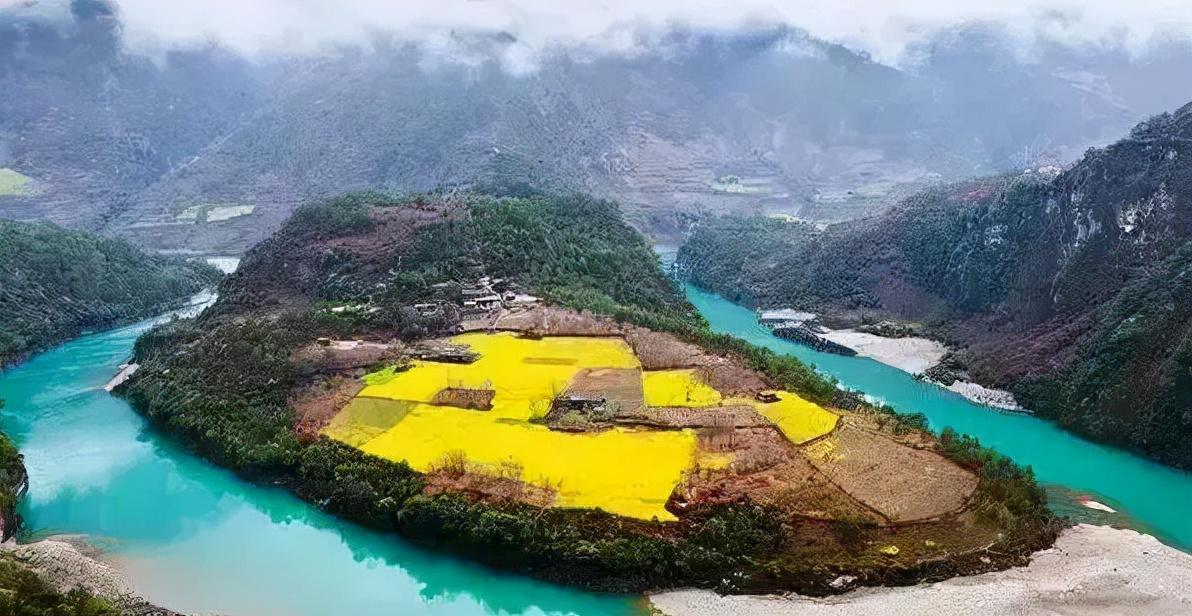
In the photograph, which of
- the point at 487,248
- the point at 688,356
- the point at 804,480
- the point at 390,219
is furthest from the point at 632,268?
the point at 804,480

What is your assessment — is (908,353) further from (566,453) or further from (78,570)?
(78,570)

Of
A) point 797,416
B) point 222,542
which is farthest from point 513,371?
point 222,542

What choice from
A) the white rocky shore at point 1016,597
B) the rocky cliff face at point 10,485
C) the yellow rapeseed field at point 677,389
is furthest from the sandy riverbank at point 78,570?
the yellow rapeseed field at point 677,389

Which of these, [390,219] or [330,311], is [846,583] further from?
[390,219]

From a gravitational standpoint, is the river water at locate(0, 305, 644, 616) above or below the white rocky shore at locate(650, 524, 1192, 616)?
below

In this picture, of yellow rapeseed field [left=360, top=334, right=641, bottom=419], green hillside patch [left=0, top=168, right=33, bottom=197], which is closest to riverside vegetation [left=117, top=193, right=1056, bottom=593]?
yellow rapeseed field [left=360, top=334, right=641, bottom=419]

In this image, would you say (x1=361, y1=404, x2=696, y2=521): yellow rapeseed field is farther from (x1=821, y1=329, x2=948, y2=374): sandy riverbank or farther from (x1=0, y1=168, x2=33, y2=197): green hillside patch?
(x1=0, y1=168, x2=33, y2=197): green hillside patch
